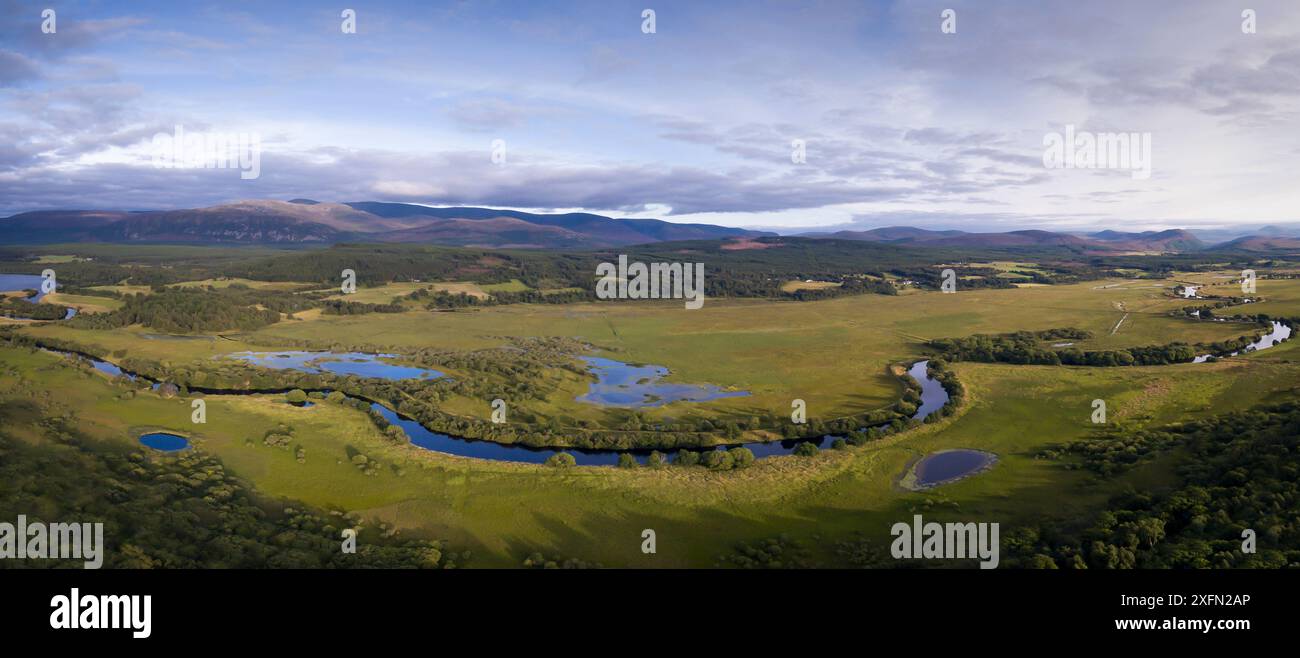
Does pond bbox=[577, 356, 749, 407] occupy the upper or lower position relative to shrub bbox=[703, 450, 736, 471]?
upper

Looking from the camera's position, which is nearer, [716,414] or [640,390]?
[716,414]

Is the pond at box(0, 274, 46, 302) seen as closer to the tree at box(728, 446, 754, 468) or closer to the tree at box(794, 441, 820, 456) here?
the tree at box(728, 446, 754, 468)

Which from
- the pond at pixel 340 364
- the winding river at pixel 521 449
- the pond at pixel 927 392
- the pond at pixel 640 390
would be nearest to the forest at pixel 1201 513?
the pond at pixel 927 392

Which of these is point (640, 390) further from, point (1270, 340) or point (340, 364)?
point (1270, 340)

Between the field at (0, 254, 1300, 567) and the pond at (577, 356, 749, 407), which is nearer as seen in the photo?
the field at (0, 254, 1300, 567)

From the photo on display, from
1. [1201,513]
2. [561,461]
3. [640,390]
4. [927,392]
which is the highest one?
[640,390]

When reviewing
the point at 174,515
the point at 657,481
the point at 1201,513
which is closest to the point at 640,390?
the point at 657,481

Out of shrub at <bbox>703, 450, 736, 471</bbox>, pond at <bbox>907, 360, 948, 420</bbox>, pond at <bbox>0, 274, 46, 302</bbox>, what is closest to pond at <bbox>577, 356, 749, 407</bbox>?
shrub at <bbox>703, 450, 736, 471</bbox>
